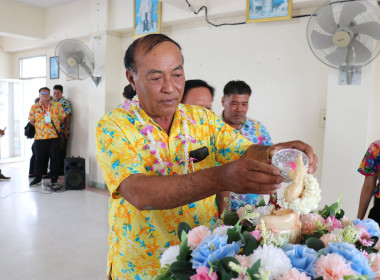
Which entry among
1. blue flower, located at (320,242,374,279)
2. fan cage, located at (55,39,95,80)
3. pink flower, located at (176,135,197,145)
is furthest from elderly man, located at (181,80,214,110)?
fan cage, located at (55,39,95,80)

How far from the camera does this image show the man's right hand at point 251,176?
0.73m

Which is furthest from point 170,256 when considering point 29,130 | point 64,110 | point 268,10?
point 29,130

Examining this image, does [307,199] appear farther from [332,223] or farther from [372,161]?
[372,161]

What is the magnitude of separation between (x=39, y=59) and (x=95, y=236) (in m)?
5.56

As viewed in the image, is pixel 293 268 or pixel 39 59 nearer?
pixel 293 268

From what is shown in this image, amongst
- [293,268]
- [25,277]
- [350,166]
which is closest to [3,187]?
[25,277]

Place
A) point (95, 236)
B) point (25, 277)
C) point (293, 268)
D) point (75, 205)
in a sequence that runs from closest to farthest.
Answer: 1. point (293, 268)
2. point (25, 277)
3. point (95, 236)
4. point (75, 205)

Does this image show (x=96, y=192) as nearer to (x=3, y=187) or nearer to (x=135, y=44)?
(x=3, y=187)

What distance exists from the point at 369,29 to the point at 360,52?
0.18 meters

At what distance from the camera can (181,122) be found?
1.18m

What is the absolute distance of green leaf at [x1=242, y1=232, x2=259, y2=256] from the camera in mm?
707

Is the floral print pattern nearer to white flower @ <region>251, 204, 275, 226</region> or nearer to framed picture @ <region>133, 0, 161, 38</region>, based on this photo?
white flower @ <region>251, 204, 275, 226</region>

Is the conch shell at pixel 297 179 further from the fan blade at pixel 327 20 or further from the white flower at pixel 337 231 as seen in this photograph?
the fan blade at pixel 327 20

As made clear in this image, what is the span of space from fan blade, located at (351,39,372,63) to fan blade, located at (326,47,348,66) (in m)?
0.07
